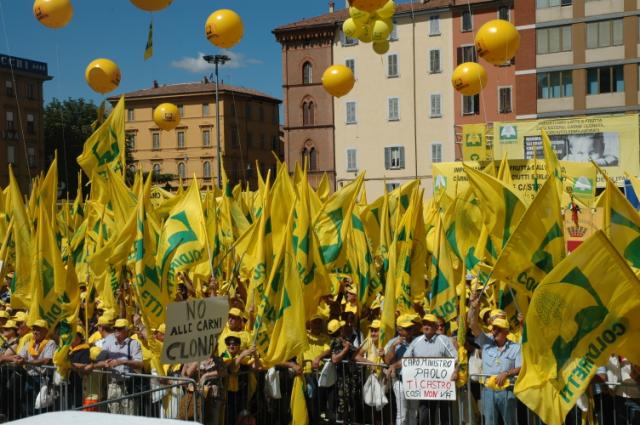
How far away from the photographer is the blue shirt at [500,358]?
28.5 ft

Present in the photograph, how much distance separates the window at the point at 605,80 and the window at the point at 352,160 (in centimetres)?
1702

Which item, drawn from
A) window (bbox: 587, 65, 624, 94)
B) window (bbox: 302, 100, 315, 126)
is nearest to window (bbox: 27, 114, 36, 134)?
window (bbox: 302, 100, 315, 126)

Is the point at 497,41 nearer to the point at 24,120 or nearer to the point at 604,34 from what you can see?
the point at 604,34

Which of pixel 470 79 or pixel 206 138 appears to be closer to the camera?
pixel 470 79

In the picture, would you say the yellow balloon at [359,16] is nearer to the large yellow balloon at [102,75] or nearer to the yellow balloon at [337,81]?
the yellow balloon at [337,81]

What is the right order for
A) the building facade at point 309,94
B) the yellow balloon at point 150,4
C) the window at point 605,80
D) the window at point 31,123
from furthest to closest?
the window at point 31,123, the building facade at point 309,94, the window at point 605,80, the yellow balloon at point 150,4

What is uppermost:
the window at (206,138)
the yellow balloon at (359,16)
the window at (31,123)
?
the window at (31,123)

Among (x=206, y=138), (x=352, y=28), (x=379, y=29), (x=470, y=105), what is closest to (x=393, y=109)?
(x=470, y=105)

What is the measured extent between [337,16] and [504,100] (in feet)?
45.9

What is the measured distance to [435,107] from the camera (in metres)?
56.3

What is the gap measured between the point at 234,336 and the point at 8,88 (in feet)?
226

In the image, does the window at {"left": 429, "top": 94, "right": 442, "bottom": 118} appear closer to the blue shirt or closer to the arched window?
the arched window

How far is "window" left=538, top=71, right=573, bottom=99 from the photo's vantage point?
4762cm

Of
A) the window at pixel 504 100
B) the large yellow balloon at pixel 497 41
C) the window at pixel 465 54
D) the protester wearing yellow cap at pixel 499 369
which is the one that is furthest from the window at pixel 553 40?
the protester wearing yellow cap at pixel 499 369
